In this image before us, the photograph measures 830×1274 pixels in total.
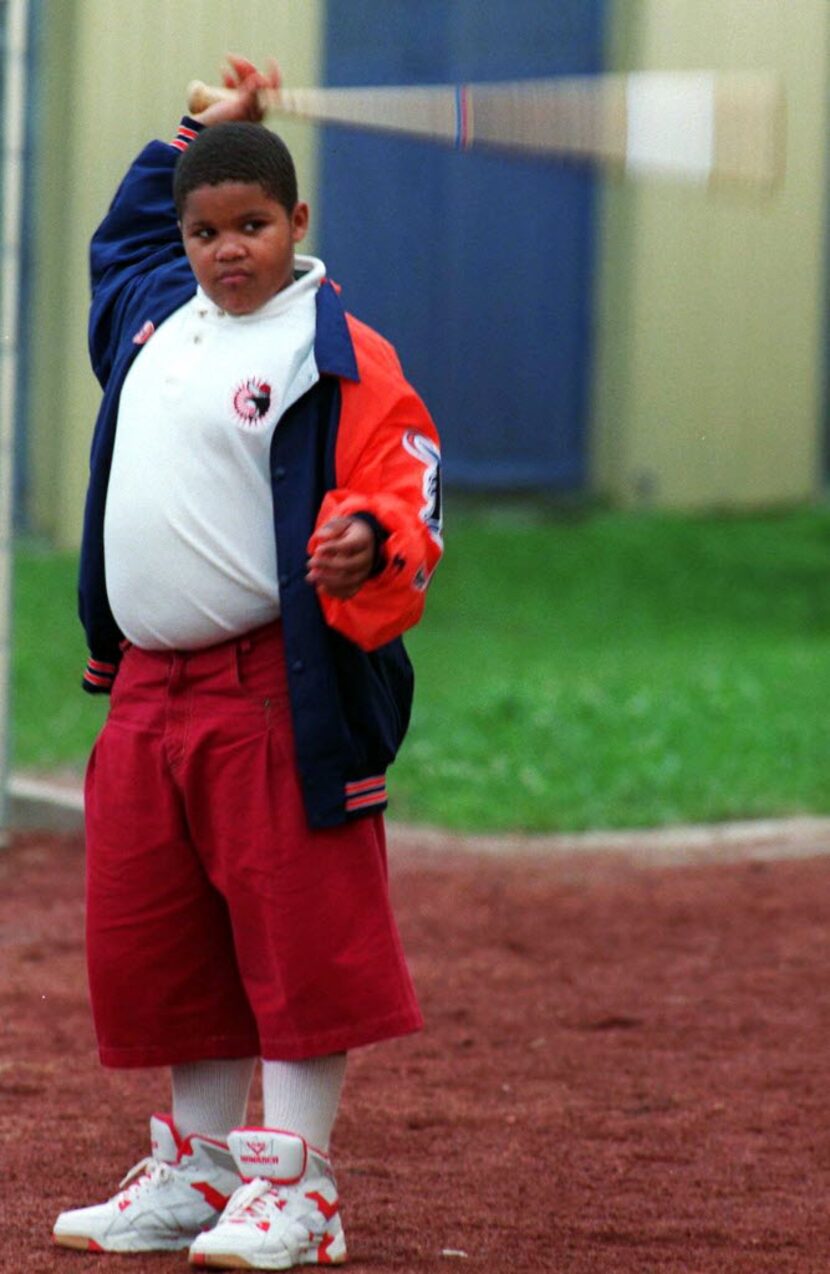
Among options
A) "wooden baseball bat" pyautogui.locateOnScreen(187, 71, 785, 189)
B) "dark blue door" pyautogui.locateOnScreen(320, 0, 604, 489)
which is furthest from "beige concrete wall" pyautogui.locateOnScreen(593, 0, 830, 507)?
"wooden baseball bat" pyautogui.locateOnScreen(187, 71, 785, 189)

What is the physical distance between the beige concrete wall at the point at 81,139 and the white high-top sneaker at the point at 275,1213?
775cm

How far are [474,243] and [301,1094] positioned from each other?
9.58 metres

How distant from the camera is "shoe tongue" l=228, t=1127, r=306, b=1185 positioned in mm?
2924

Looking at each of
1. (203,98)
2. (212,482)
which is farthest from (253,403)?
(203,98)

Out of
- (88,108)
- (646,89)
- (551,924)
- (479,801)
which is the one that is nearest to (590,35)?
(88,108)

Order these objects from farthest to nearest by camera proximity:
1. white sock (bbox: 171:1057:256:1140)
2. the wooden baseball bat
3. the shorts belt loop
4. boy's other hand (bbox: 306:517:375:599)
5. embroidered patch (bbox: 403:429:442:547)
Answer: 1. the wooden baseball bat
2. white sock (bbox: 171:1057:256:1140)
3. the shorts belt loop
4. embroidered patch (bbox: 403:429:442:547)
5. boy's other hand (bbox: 306:517:375:599)

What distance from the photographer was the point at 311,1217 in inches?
116

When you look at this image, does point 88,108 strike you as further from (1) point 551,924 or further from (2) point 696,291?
(1) point 551,924

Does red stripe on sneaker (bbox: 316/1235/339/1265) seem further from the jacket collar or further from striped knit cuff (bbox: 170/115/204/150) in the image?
striped knit cuff (bbox: 170/115/204/150)

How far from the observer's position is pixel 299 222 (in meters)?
3.05

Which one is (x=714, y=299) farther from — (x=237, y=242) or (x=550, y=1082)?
(x=237, y=242)

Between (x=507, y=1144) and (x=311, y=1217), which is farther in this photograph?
(x=507, y=1144)

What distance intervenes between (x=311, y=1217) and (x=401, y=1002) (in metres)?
0.31

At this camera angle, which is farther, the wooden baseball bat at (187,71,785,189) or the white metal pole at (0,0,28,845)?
the white metal pole at (0,0,28,845)
